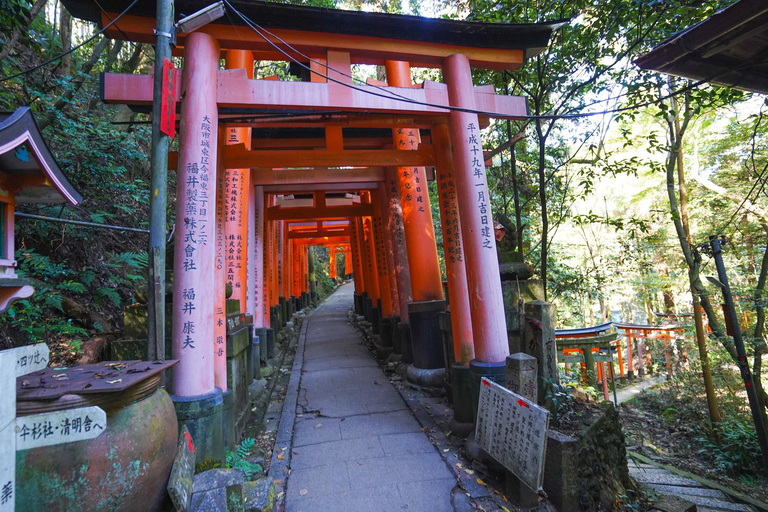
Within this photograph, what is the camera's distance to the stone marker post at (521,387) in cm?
357

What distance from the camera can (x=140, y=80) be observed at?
4305 millimetres

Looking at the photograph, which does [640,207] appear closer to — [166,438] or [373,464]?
[373,464]

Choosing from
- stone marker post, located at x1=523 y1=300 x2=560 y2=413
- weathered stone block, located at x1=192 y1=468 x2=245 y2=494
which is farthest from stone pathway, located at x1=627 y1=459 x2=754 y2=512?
weathered stone block, located at x1=192 y1=468 x2=245 y2=494

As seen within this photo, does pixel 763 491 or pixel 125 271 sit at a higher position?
pixel 125 271

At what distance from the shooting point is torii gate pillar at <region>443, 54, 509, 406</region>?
15.6 ft

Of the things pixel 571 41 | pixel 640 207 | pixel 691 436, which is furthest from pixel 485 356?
pixel 640 207

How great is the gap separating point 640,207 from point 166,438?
912 inches

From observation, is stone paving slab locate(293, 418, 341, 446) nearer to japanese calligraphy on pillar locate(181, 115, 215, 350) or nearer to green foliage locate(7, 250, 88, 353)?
japanese calligraphy on pillar locate(181, 115, 215, 350)

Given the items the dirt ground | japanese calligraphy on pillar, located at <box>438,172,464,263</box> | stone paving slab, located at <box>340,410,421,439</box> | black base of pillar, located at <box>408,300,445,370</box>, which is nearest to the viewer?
stone paving slab, located at <box>340,410,421,439</box>

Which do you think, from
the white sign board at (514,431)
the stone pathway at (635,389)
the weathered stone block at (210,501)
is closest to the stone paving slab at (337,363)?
the white sign board at (514,431)

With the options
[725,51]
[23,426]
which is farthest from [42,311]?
[725,51]

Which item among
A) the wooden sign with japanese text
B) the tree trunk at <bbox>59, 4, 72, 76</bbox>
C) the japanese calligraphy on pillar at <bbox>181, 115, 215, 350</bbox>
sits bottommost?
the wooden sign with japanese text

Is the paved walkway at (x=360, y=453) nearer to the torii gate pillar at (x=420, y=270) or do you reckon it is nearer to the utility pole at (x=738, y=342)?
the torii gate pillar at (x=420, y=270)

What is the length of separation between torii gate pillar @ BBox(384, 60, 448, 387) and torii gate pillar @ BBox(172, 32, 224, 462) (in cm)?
419
